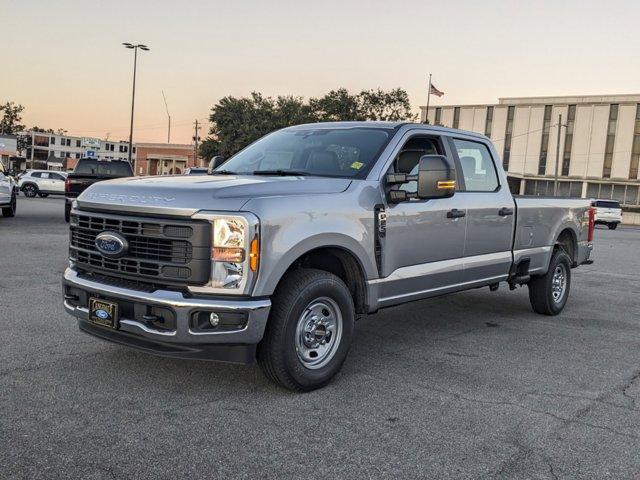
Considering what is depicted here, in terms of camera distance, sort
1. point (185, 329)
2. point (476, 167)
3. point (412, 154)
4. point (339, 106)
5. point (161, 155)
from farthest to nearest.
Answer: point (161, 155), point (339, 106), point (476, 167), point (412, 154), point (185, 329)

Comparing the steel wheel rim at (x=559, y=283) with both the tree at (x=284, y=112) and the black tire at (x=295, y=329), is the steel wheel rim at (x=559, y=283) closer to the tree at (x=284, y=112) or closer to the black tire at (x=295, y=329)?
the black tire at (x=295, y=329)

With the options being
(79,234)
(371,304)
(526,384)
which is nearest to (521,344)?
(526,384)

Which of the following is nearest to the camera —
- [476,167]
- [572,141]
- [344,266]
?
[344,266]

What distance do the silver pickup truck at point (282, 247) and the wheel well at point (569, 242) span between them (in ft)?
7.77

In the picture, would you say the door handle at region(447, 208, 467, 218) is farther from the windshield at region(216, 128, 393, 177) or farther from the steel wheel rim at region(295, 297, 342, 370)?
the steel wheel rim at region(295, 297, 342, 370)

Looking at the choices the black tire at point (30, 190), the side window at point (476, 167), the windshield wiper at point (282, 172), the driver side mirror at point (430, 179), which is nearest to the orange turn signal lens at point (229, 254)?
the windshield wiper at point (282, 172)

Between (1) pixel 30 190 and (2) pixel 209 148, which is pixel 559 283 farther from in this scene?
(2) pixel 209 148

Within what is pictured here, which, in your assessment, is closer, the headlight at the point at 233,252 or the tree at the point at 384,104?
the headlight at the point at 233,252

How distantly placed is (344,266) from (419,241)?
2.57ft

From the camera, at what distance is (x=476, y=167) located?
633 centimetres

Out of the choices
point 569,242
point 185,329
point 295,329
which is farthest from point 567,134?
point 185,329

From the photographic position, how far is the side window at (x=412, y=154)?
17.5 ft

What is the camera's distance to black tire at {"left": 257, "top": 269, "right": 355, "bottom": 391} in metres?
4.08

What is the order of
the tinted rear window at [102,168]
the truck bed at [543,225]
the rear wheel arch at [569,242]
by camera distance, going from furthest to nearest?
the tinted rear window at [102,168] < the rear wheel arch at [569,242] < the truck bed at [543,225]
